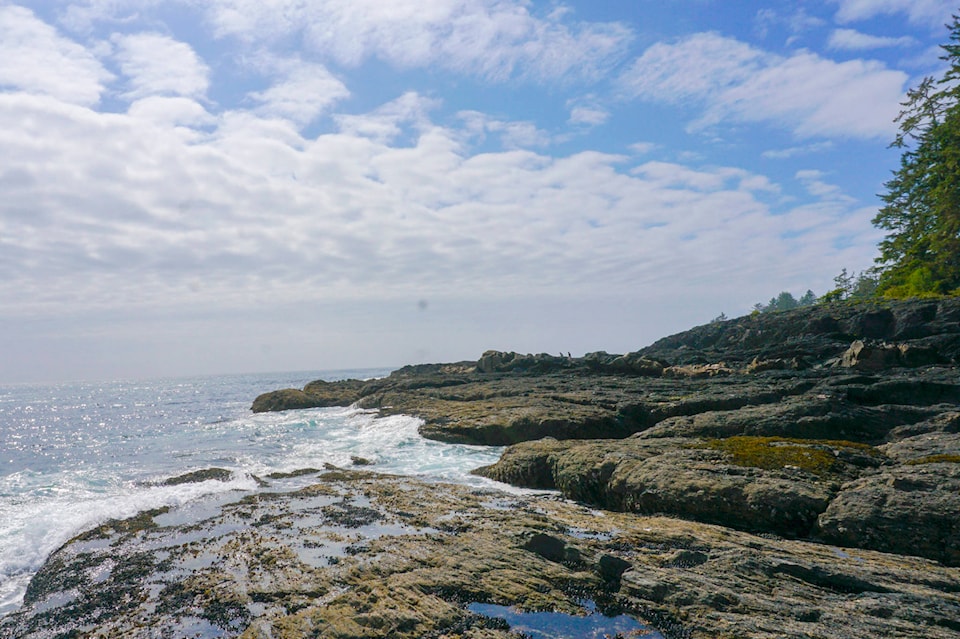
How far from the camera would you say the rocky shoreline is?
8.02 metres

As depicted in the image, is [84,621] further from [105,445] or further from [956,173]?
[956,173]

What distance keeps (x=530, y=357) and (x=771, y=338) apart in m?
27.2

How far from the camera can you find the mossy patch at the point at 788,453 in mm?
13672

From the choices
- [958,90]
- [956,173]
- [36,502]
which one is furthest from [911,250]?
[36,502]

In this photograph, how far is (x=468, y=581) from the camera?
30.0 feet

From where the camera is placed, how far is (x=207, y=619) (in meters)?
8.58

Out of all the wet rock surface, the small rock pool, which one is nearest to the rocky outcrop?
the wet rock surface

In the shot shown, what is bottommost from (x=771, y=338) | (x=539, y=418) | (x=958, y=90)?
(x=539, y=418)

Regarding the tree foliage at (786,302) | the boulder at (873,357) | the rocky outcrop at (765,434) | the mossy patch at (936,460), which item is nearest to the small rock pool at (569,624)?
the rocky outcrop at (765,434)

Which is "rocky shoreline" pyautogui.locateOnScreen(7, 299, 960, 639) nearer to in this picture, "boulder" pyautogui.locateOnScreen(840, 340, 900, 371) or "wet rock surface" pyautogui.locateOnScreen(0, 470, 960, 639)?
"wet rock surface" pyautogui.locateOnScreen(0, 470, 960, 639)

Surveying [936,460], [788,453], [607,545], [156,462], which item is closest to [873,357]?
[936,460]

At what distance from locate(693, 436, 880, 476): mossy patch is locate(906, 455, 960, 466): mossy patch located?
138 centimetres

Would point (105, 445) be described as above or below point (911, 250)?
below

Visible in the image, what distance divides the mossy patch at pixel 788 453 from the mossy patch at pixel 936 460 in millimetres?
1375
